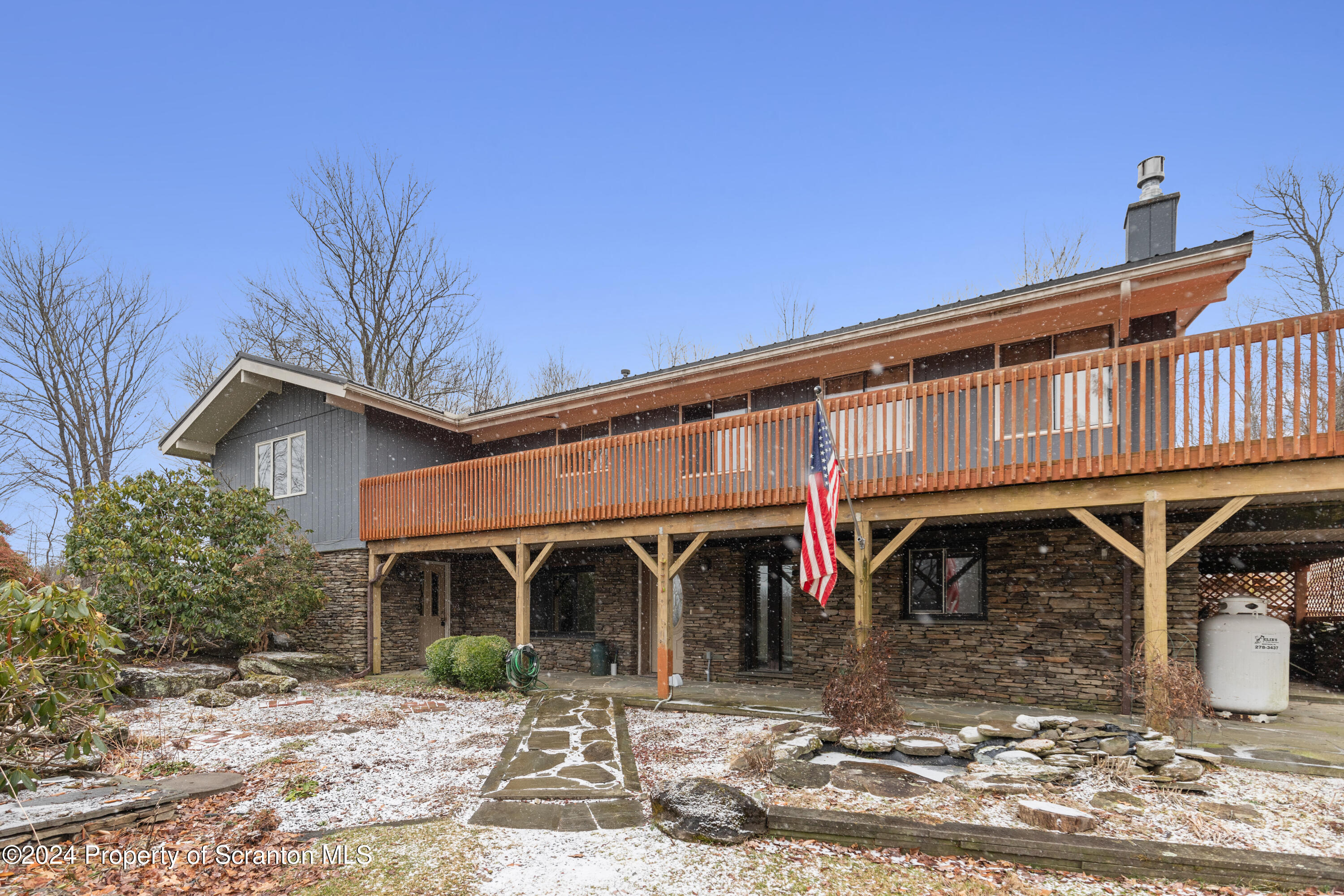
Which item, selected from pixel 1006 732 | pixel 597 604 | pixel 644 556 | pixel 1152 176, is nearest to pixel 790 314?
pixel 597 604

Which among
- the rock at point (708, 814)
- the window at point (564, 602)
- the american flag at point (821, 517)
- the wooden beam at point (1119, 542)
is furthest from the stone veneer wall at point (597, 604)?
the rock at point (708, 814)

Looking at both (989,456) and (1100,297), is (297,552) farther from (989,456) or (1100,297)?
(1100,297)

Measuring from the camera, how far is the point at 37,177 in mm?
126312

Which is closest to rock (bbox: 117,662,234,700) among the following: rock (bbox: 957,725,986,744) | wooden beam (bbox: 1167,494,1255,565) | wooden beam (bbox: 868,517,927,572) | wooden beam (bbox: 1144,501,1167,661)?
wooden beam (bbox: 868,517,927,572)

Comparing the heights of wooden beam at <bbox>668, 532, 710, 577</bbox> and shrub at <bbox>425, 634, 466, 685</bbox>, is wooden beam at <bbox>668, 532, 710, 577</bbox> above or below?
above

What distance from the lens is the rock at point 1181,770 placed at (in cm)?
599

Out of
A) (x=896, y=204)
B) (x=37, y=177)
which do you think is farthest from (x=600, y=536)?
(x=37, y=177)

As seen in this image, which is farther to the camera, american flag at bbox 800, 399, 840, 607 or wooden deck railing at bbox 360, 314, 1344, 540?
american flag at bbox 800, 399, 840, 607

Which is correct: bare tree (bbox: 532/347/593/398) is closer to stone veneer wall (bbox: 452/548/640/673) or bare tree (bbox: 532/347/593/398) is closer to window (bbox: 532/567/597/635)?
stone veneer wall (bbox: 452/548/640/673)

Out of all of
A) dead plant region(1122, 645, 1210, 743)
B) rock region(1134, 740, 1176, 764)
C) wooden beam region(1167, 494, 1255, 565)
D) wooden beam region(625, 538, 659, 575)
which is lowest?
rock region(1134, 740, 1176, 764)

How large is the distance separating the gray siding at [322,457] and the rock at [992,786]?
40.7ft

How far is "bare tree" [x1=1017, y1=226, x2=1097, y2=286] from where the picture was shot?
21859 mm

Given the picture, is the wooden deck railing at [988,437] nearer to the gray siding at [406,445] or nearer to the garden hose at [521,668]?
the garden hose at [521,668]

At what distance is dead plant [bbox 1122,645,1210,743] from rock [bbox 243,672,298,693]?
11.7 metres
